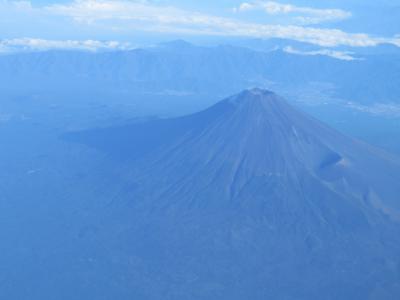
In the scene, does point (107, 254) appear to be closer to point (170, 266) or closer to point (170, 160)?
point (170, 266)

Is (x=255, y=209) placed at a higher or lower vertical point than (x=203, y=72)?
higher

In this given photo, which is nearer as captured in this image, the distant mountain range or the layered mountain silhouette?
the layered mountain silhouette

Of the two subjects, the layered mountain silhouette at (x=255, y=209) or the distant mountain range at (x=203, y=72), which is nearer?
the layered mountain silhouette at (x=255, y=209)

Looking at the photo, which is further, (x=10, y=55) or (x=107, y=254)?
(x=10, y=55)

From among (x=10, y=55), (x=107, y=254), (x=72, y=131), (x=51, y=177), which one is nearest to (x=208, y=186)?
(x=107, y=254)

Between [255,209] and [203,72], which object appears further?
[203,72]
